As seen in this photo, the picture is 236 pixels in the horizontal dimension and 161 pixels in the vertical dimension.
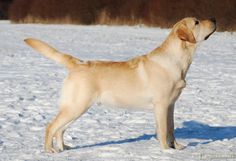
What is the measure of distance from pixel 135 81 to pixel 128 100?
0.21 meters

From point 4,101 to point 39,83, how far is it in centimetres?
185

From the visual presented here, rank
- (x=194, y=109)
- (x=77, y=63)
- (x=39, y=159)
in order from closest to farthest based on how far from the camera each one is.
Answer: (x=39, y=159), (x=77, y=63), (x=194, y=109)

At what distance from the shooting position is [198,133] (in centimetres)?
636

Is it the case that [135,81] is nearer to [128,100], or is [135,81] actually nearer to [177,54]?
[128,100]

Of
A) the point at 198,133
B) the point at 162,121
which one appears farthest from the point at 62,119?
the point at 198,133

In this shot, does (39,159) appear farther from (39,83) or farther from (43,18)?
(43,18)

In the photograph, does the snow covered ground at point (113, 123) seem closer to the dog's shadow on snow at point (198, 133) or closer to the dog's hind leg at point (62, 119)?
the dog's shadow on snow at point (198, 133)

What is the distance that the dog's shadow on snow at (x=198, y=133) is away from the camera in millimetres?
5828

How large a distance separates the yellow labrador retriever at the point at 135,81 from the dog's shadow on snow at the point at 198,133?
1.39 ft

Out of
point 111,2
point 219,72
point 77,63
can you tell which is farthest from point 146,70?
point 111,2

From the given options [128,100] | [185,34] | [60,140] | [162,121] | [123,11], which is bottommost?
[123,11]

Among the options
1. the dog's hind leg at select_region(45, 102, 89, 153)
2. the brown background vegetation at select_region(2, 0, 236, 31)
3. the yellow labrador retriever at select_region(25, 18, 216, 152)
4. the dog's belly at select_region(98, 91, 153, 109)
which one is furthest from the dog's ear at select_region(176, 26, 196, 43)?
the brown background vegetation at select_region(2, 0, 236, 31)

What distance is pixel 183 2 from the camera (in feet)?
101

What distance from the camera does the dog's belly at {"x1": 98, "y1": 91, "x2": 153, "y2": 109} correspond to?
547cm
